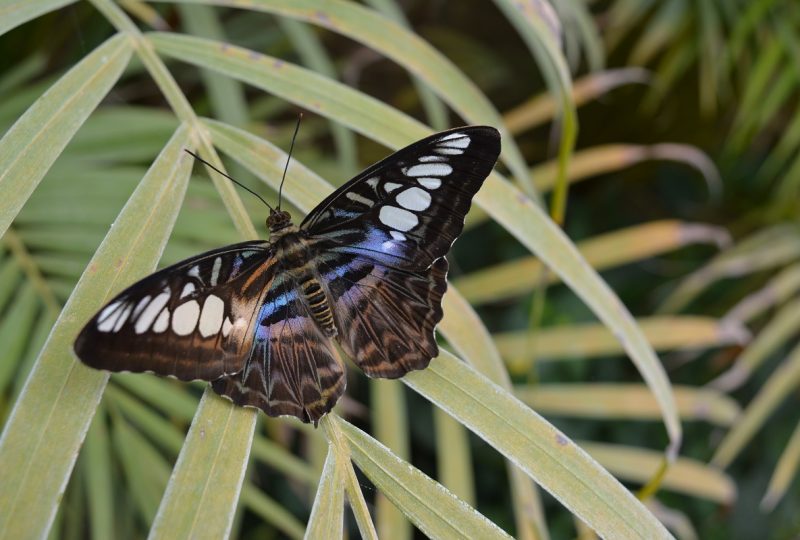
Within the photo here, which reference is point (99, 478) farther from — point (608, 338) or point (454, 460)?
point (608, 338)

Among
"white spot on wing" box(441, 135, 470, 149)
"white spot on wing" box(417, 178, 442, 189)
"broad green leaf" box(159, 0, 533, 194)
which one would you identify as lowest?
Result: "white spot on wing" box(417, 178, 442, 189)

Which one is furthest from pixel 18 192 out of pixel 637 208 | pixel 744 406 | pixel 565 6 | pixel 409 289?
pixel 637 208

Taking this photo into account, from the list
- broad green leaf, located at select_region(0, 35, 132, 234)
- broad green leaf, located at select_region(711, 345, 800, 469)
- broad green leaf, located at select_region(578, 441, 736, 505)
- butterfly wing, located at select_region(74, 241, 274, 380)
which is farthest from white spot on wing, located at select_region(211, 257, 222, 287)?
broad green leaf, located at select_region(711, 345, 800, 469)

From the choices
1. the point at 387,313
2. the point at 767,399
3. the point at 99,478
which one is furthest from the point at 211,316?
the point at 767,399

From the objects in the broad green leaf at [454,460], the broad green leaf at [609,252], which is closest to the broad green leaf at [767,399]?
the broad green leaf at [609,252]

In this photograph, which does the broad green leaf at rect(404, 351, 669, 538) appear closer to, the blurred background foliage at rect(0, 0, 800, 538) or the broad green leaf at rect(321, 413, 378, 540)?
the broad green leaf at rect(321, 413, 378, 540)

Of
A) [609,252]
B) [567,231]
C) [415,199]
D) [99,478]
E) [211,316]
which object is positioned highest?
[567,231]
